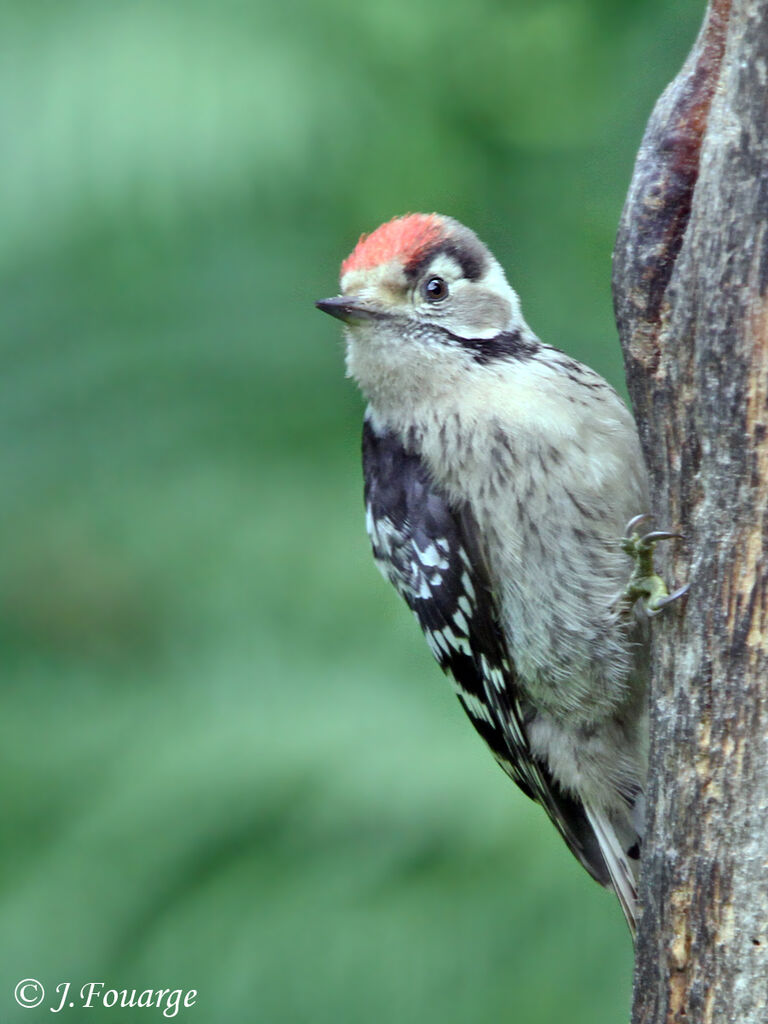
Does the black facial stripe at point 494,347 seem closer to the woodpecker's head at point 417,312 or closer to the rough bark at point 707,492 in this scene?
the woodpecker's head at point 417,312

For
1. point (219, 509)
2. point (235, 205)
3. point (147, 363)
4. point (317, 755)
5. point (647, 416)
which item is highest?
point (235, 205)

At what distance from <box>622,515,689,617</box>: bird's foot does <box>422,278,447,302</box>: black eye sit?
0.74 metres

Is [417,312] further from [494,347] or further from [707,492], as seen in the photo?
[707,492]

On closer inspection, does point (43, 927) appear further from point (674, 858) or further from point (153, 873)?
point (674, 858)

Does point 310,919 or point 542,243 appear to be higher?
point 542,243

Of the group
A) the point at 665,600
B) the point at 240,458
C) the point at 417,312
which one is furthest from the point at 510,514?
→ the point at 240,458

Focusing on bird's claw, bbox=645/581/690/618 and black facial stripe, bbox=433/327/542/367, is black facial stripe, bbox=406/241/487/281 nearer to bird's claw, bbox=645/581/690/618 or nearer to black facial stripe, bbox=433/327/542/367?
black facial stripe, bbox=433/327/542/367

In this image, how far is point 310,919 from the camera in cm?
388

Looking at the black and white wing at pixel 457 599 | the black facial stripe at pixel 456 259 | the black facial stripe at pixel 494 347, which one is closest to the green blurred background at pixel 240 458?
the black and white wing at pixel 457 599

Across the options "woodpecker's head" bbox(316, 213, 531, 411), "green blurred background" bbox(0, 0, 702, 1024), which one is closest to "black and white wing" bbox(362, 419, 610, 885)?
"woodpecker's head" bbox(316, 213, 531, 411)

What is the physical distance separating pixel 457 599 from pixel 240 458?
1609 mm

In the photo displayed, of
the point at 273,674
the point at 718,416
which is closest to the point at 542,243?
the point at 273,674

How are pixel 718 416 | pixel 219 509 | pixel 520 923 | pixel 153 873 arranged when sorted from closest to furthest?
1. pixel 718 416
2. pixel 520 923
3. pixel 153 873
4. pixel 219 509

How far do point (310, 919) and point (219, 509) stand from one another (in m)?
1.34
